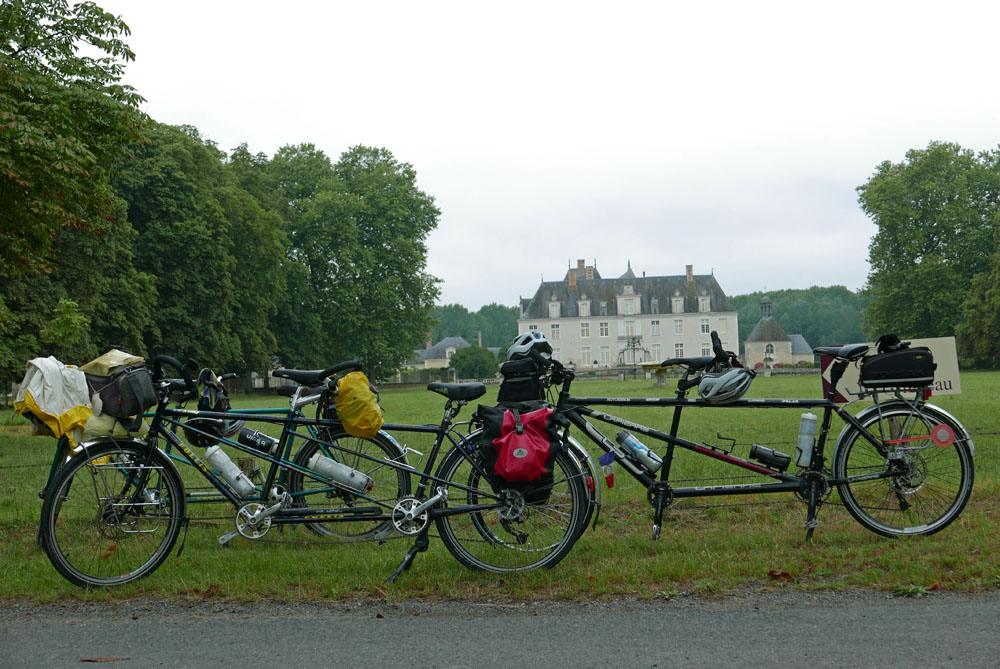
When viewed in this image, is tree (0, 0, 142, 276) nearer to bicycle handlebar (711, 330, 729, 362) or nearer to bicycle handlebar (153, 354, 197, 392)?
bicycle handlebar (153, 354, 197, 392)

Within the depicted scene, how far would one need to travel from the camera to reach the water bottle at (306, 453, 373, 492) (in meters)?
6.04

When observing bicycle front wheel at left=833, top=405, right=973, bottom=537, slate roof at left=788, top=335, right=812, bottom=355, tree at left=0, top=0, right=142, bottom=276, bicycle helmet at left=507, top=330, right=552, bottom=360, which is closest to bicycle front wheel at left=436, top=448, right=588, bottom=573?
bicycle helmet at left=507, top=330, right=552, bottom=360

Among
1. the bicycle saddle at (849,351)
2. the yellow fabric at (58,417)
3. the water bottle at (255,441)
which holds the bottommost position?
the water bottle at (255,441)

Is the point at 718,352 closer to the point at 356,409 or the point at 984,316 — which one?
the point at 356,409

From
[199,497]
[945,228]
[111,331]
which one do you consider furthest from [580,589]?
[945,228]

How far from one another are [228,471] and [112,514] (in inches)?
28.1

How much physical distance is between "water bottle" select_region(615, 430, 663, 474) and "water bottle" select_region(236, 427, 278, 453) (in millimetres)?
2122

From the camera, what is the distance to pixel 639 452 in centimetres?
595

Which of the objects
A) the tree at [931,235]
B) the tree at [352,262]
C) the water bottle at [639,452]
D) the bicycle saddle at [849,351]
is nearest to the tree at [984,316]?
the tree at [931,235]

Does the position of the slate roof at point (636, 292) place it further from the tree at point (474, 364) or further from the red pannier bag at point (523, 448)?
the red pannier bag at point (523, 448)

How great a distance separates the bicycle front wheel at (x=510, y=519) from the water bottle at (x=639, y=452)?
1.90 feet

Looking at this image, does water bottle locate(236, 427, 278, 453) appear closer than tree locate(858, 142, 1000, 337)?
Yes

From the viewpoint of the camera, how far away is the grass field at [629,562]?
5098 millimetres

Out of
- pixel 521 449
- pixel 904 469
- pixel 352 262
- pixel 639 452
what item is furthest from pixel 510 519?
pixel 352 262
